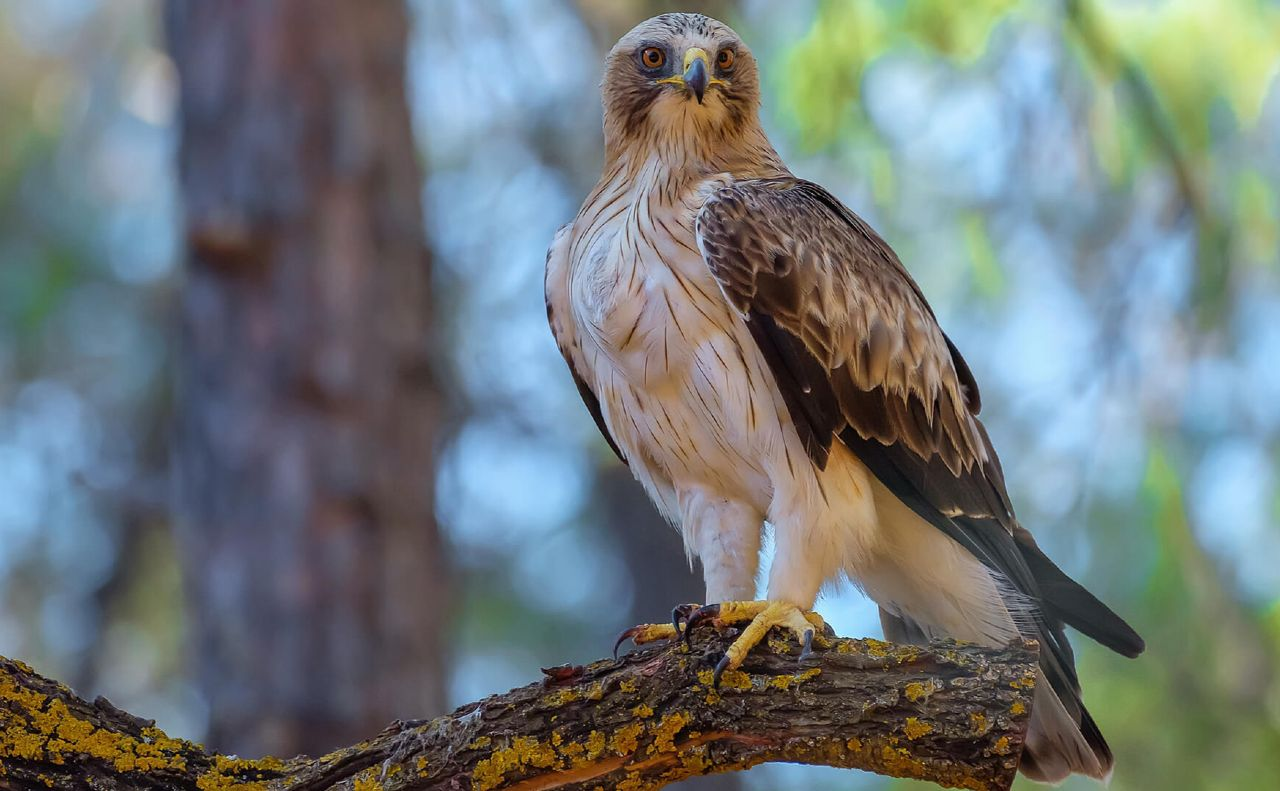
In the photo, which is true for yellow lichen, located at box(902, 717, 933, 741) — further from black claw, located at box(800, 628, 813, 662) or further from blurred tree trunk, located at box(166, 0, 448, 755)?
blurred tree trunk, located at box(166, 0, 448, 755)

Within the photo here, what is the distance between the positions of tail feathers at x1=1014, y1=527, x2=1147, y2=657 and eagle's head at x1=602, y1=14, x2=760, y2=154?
1.71 m

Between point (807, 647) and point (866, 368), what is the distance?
4.28ft

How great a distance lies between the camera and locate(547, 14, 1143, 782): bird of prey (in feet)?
14.0

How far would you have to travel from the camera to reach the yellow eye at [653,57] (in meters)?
4.97

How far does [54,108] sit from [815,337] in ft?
31.2

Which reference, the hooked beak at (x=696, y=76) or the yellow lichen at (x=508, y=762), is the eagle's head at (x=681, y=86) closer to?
the hooked beak at (x=696, y=76)

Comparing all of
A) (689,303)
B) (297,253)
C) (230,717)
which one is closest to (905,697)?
(689,303)

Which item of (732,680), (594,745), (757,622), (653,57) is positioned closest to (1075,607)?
(757,622)

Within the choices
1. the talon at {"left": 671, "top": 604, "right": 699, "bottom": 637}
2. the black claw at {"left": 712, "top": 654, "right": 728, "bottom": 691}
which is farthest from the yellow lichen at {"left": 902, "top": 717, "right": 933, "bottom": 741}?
the talon at {"left": 671, "top": 604, "right": 699, "bottom": 637}

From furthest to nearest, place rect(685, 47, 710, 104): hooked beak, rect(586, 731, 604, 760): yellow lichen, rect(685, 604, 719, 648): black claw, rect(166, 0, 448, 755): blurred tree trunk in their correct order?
1. rect(166, 0, 448, 755): blurred tree trunk
2. rect(685, 47, 710, 104): hooked beak
3. rect(685, 604, 719, 648): black claw
4. rect(586, 731, 604, 760): yellow lichen

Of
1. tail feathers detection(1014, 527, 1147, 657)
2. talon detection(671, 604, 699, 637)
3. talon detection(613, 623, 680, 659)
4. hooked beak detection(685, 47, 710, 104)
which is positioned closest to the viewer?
talon detection(671, 604, 699, 637)

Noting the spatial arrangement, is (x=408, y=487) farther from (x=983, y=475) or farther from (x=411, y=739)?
(x=411, y=739)

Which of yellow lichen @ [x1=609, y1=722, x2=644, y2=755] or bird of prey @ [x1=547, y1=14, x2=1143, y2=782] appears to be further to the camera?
bird of prey @ [x1=547, y1=14, x2=1143, y2=782]

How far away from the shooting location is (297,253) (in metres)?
7.32
